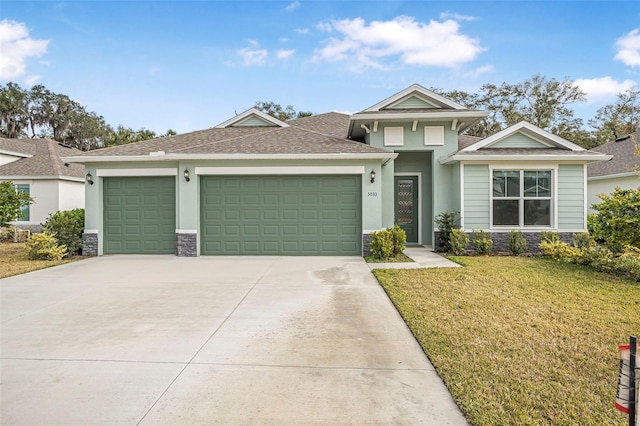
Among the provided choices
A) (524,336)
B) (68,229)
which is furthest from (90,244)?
(524,336)

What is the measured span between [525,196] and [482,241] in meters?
2.07

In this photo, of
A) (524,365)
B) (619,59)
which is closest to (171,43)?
(524,365)

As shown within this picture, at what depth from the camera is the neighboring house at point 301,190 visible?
10344 millimetres

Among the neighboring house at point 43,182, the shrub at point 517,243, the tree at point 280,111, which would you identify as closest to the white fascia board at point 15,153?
the neighboring house at point 43,182

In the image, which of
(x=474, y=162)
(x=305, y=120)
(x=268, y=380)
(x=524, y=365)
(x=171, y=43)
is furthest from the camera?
(x=305, y=120)

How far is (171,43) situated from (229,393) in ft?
47.3

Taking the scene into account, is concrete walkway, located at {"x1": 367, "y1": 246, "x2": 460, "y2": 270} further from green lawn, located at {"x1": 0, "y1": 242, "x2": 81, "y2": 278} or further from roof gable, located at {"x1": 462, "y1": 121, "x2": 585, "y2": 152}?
green lawn, located at {"x1": 0, "y1": 242, "x2": 81, "y2": 278}

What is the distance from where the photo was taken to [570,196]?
10719 mm

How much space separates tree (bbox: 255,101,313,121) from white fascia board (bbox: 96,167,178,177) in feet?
71.8

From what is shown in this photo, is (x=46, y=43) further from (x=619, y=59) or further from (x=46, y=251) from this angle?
(x=619, y=59)

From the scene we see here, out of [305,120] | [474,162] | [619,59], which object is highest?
[619,59]

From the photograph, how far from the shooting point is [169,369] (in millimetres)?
3404

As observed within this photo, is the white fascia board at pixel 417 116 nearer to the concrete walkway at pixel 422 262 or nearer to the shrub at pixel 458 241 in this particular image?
the shrub at pixel 458 241

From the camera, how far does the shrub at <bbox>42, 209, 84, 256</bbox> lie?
10414mm
